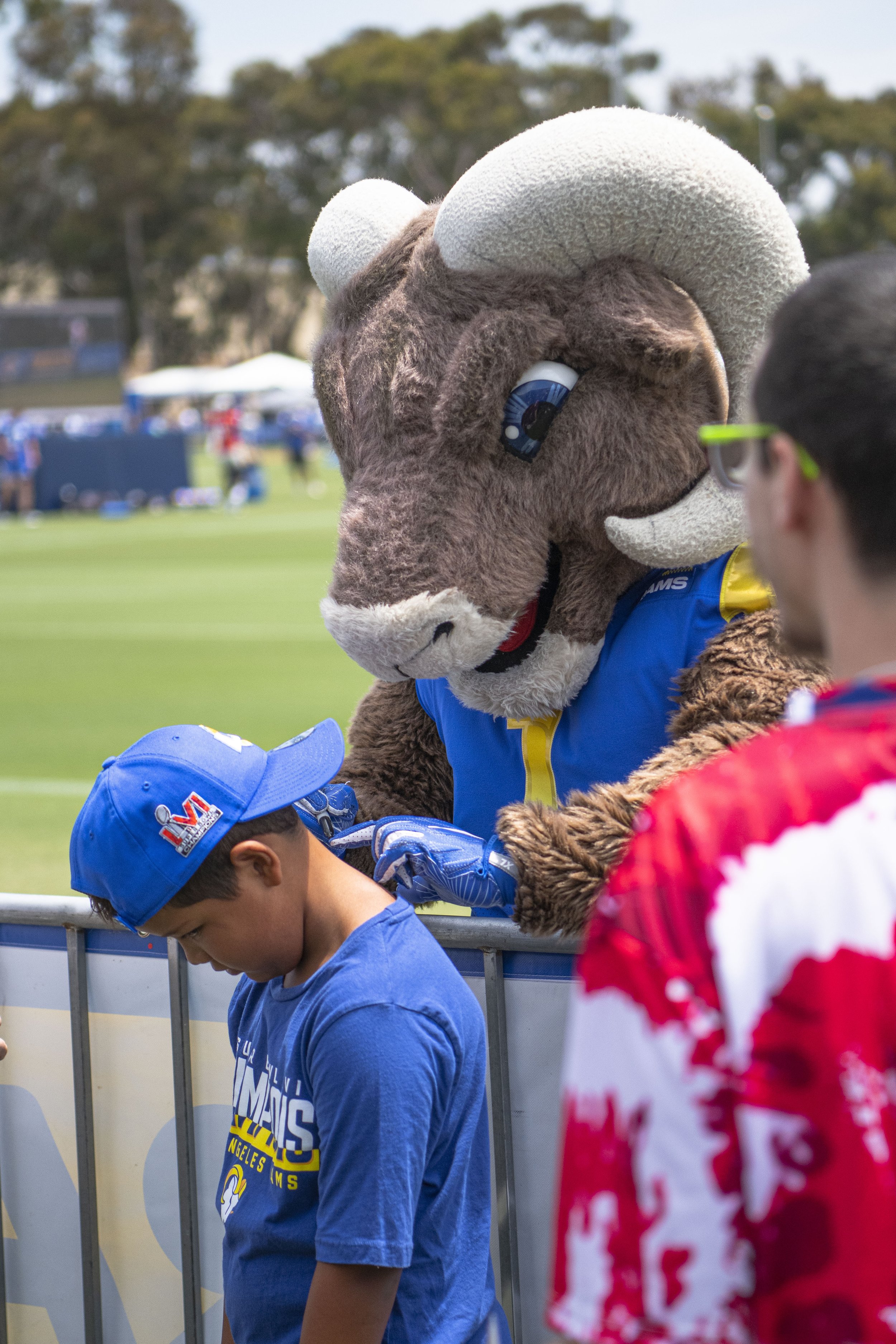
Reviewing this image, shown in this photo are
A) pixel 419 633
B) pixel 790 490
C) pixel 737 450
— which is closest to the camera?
pixel 790 490

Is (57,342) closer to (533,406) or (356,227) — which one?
(356,227)

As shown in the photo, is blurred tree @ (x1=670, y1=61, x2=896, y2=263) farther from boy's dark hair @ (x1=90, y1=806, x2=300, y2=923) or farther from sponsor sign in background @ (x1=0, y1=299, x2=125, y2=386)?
boy's dark hair @ (x1=90, y1=806, x2=300, y2=923)

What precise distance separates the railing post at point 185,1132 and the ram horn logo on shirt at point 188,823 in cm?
59

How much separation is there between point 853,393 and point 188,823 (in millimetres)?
1115

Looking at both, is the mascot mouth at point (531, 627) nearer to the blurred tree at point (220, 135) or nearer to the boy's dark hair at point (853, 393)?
the boy's dark hair at point (853, 393)

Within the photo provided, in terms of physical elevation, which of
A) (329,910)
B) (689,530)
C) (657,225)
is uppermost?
(657,225)

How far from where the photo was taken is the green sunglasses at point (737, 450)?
105cm

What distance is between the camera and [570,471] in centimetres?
243

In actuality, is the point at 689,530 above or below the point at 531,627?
above

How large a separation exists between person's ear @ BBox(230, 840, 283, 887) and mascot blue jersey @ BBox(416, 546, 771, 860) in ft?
2.28

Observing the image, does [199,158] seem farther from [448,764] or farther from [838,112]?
[448,764]

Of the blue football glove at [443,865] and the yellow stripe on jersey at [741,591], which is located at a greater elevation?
the yellow stripe on jersey at [741,591]

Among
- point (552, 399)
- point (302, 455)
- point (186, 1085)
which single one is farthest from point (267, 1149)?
point (302, 455)

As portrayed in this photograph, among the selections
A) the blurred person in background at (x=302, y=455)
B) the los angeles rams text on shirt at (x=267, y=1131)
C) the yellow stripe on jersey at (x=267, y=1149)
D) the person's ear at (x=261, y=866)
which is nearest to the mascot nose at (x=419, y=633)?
the person's ear at (x=261, y=866)
